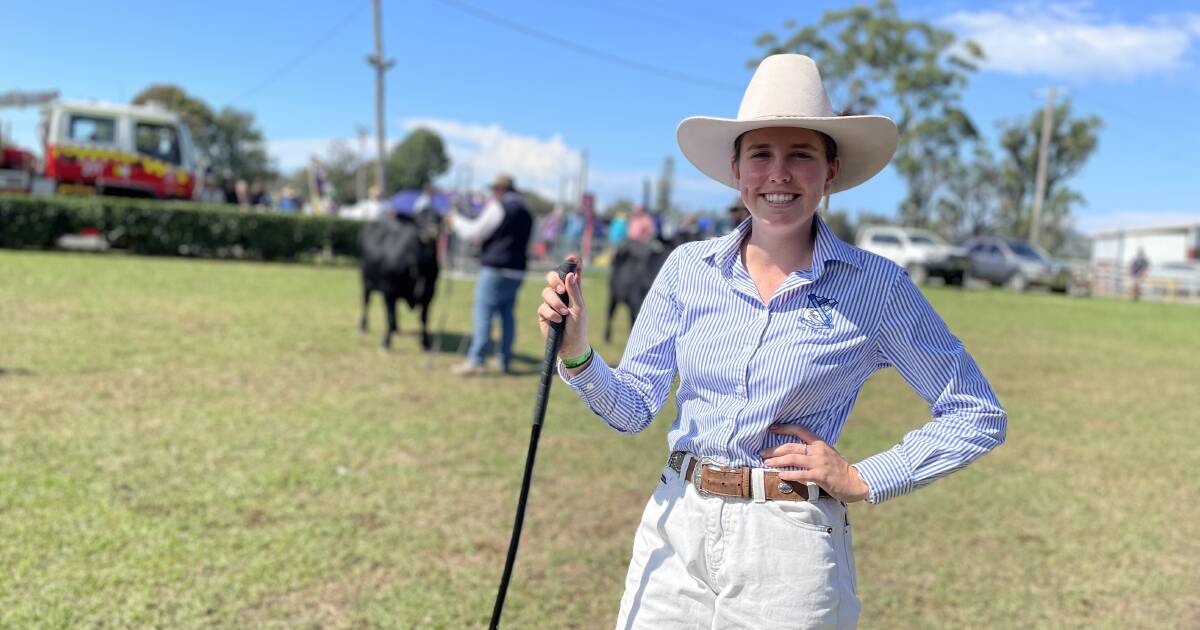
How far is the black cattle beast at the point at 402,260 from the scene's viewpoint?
9.59 metres

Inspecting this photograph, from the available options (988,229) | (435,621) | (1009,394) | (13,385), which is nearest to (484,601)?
(435,621)

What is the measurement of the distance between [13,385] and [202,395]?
1.31 metres

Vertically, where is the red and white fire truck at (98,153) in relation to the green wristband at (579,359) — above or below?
above

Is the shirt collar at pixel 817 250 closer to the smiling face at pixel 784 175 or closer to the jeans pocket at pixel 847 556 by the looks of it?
the smiling face at pixel 784 175

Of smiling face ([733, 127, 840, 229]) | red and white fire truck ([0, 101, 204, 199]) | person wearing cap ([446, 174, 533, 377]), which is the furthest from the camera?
red and white fire truck ([0, 101, 204, 199])

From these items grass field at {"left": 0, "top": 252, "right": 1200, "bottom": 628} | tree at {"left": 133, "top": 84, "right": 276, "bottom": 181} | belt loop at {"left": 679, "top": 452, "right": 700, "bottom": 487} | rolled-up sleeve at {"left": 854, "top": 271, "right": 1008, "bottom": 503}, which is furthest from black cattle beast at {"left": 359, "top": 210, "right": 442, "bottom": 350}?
tree at {"left": 133, "top": 84, "right": 276, "bottom": 181}

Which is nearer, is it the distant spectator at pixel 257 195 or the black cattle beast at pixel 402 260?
the black cattle beast at pixel 402 260

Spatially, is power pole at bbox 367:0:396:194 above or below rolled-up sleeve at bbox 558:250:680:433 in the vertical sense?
above

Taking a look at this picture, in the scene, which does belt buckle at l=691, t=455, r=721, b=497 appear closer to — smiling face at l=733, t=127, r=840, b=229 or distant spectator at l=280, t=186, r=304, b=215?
smiling face at l=733, t=127, r=840, b=229

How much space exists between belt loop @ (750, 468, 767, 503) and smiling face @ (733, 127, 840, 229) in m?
0.55

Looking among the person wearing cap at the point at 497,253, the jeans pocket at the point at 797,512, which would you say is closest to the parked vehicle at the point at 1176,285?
the person wearing cap at the point at 497,253

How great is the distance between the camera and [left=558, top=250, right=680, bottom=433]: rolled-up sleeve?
2168 mm

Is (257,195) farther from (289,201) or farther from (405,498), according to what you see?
(405,498)

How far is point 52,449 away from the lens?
5254 mm
